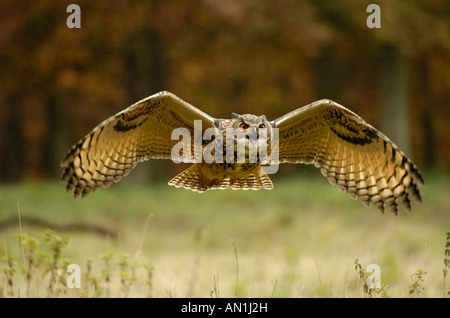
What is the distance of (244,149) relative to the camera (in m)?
5.32

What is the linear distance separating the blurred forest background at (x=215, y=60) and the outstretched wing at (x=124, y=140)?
240 inches

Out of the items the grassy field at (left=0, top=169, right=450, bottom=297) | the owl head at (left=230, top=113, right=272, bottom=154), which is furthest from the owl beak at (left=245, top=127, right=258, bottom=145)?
the grassy field at (left=0, top=169, right=450, bottom=297)

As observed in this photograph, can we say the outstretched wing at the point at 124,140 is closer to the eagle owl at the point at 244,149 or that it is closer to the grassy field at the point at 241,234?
the eagle owl at the point at 244,149

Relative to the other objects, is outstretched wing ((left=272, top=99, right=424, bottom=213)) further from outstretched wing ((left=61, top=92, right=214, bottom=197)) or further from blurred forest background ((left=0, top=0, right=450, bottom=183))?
blurred forest background ((left=0, top=0, right=450, bottom=183))

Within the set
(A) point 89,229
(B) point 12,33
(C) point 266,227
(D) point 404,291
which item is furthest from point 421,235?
(B) point 12,33

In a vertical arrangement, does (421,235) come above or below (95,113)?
below

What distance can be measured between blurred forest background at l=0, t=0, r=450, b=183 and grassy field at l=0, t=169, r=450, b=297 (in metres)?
2.21

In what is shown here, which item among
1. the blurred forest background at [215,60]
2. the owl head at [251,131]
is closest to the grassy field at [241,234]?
the owl head at [251,131]

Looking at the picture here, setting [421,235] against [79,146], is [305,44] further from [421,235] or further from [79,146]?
[79,146]

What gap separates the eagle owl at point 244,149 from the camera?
17.9 feet

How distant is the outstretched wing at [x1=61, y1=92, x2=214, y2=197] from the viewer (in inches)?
219

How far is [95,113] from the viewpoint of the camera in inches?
676

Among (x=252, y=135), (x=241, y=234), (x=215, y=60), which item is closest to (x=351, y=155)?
(x=252, y=135)

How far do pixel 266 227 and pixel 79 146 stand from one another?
6.13m
